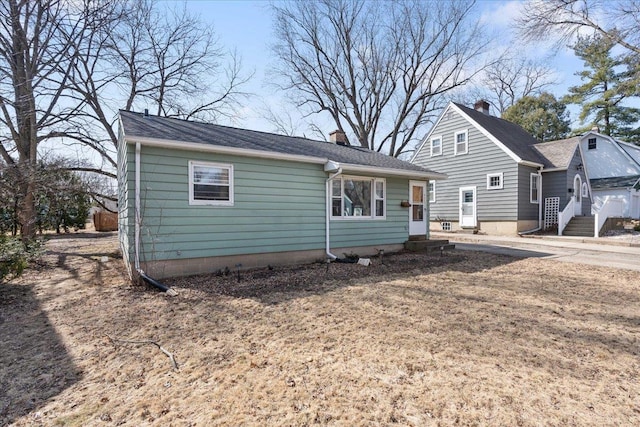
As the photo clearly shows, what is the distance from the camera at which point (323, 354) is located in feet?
10.7

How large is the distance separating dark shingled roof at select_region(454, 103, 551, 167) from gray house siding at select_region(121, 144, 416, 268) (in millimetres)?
9559

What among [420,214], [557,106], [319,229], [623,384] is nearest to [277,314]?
[623,384]

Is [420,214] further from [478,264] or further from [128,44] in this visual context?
[128,44]

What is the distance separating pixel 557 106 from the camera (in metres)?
28.2

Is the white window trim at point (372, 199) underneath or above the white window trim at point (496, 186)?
underneath

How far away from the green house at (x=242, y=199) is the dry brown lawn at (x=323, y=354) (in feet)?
3.67

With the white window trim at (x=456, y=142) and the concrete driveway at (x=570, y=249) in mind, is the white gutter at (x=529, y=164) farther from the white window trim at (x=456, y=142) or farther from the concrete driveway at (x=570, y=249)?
the concrete driveway at (x=570, y=249)

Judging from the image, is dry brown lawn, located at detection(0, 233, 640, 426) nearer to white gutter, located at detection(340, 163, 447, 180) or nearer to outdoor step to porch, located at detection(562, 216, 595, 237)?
white gutter, located at detection(340, 163, 447, 180)

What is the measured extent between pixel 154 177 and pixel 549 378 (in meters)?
6.72

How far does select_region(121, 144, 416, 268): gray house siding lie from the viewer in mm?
6312

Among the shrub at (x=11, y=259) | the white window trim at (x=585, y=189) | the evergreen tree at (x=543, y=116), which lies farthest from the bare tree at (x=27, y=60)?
the evergreen tree at (x=543, y=116)

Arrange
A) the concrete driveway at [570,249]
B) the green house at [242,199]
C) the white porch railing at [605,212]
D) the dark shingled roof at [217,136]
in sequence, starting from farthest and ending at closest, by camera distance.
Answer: the white porch railing at [605,212] → the concrete driveway at [570,249] → the dark shingled roof at [217,136] → the green house at [242,199]

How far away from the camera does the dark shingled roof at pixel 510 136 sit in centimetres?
1559

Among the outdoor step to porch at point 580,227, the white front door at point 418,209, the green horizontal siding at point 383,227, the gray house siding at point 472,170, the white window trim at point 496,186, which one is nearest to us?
the green horizontal siding at point 383,227
